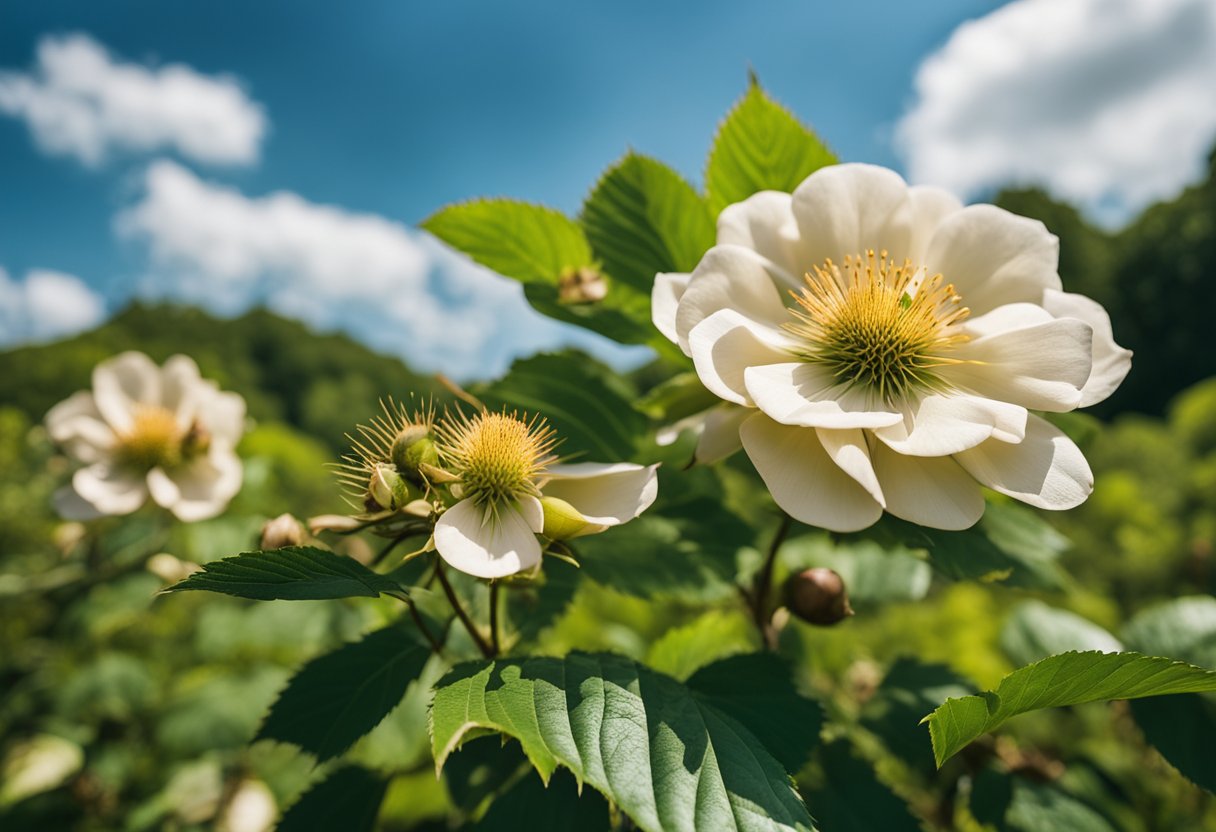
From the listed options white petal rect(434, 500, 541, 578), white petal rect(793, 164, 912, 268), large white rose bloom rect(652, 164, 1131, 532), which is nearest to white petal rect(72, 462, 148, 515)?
white petal rect(434, 500, 541, 578)

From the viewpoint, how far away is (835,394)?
69 cm

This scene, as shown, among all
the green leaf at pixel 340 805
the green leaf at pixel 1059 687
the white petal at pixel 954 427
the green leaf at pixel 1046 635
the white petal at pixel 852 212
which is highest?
the white petal at pixel 852 212

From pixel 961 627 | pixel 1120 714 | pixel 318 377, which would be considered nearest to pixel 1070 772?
pixel 1120 714

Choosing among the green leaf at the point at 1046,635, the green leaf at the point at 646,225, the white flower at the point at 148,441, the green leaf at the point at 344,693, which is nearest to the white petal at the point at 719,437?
the green leaf at the point at 646,225

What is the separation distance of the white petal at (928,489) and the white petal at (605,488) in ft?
0.63

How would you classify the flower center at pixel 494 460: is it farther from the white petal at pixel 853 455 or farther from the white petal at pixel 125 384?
the white petal at pixel 125 384

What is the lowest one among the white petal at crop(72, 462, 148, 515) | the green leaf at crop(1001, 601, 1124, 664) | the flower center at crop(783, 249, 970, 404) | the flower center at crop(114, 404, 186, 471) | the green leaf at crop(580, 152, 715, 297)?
the green leaf at crop(1001, 601, 1124, 664)

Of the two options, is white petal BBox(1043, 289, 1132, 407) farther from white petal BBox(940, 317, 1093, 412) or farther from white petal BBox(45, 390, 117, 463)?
white petal BBox(45, 390, 117, 463)

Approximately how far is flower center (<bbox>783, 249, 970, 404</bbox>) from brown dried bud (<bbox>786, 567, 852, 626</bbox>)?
0.66ft

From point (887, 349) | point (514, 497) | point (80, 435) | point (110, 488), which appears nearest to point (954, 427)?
point (887, 349)

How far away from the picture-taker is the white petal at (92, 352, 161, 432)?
1.57 m

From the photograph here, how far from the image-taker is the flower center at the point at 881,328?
0.71m

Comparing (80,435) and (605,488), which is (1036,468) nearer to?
(605,488)

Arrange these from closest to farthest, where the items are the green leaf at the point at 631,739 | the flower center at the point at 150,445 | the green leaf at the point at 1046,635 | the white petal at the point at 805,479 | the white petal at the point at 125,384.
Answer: the green leaf at the point at 631,739 → the white petal at the point at 805,479 → the green leaf at the point at 1046,635 → the flower center at the point at 150,445 → the white petal at the point at 125,384
